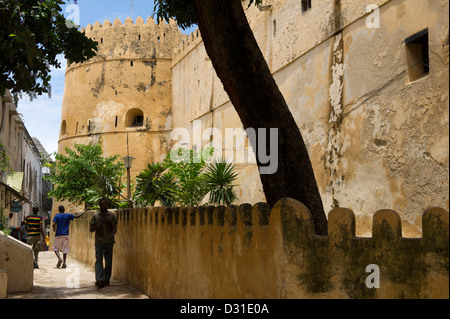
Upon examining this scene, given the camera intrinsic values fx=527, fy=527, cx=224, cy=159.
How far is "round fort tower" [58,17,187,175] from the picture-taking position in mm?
24719

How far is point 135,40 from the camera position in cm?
A: 2539

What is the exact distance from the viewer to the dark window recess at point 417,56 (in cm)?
869

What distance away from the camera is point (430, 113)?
26.9 feet

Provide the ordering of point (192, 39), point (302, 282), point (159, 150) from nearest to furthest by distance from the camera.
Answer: point (302, 282)
point (192, 39)
point (159, 150)

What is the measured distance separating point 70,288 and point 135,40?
18.3m

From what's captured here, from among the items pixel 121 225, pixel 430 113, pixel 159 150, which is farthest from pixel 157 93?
pixel 430 113

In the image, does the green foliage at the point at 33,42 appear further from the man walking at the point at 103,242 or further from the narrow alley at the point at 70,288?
the narrow alley at the point at 70,288

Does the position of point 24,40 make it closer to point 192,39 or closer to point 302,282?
point 302,282

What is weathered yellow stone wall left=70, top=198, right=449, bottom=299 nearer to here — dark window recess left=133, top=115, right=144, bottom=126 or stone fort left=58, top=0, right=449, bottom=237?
stone fort left=58, top=0, right=449, bottom=237

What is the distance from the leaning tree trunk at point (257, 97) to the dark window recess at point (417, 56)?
416cm

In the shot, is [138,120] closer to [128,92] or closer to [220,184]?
[128,92]

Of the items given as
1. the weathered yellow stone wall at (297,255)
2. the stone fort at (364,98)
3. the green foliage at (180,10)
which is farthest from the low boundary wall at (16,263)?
the stone fort at (364,98)

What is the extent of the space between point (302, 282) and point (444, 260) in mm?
1071

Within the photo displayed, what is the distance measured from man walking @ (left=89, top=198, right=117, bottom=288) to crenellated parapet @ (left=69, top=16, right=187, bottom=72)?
17.0m
